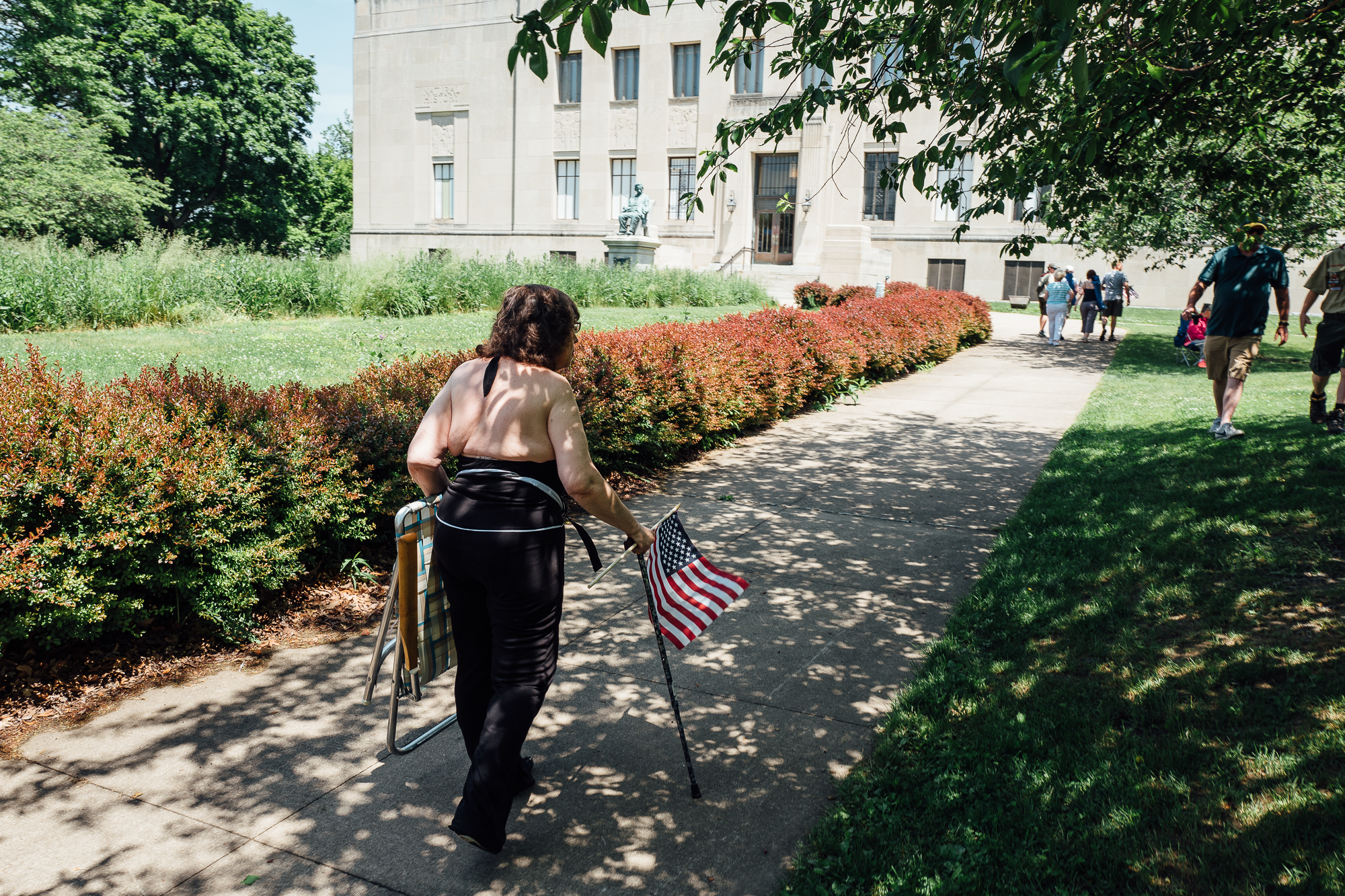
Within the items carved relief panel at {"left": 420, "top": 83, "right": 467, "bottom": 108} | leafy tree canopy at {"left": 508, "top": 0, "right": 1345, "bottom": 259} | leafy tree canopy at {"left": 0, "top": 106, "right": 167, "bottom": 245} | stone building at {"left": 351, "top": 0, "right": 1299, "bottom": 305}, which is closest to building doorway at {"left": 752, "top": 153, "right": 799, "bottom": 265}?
stone building at {"left": 351, "top": 0, "right": 1299, "bottom": 305}

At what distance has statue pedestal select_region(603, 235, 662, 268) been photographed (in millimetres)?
30984

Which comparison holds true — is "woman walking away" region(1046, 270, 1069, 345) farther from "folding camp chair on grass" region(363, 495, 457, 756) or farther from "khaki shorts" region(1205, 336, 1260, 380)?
"folding camp chair on grass" region(363, 495, 457, 756)

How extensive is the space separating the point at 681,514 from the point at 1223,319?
5832mm

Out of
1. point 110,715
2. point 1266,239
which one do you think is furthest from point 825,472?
point 1266,239

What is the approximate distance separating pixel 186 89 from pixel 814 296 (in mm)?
37165

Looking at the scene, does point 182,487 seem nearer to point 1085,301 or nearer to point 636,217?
→ point 1085,301

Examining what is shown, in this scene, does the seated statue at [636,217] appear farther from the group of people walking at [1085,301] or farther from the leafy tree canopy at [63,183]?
the leafy tree canopy at [63,183]

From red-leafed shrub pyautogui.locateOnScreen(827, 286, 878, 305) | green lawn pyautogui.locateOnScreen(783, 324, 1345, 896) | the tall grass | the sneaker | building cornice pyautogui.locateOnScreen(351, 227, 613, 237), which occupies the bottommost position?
green lawn pyautogui.locateOnScreen(783, 324, 1345, 896)

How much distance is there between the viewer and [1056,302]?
22.1 metres

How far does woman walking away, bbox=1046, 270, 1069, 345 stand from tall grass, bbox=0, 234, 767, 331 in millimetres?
10384

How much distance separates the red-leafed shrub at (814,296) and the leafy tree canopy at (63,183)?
85.5 feet

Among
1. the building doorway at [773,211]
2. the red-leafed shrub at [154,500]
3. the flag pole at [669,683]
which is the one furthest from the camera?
the building doorway at [773,211]

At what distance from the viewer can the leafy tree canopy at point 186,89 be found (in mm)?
38375

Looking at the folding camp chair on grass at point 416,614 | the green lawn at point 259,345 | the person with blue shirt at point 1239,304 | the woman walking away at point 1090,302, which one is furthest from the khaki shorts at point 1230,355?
the woman walking away at point 1090,302
